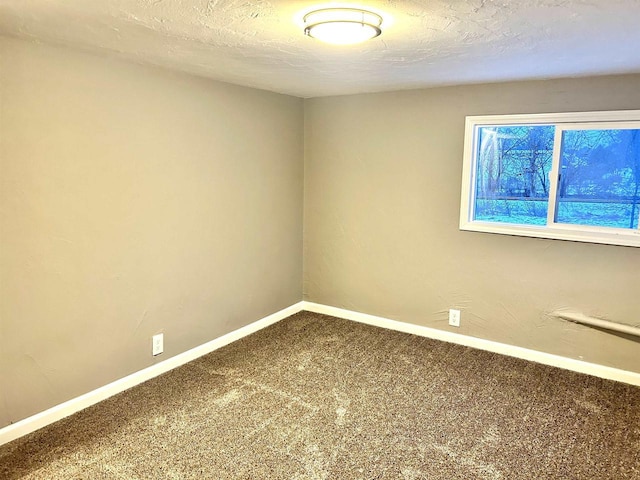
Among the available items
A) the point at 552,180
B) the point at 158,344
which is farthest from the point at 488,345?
the point at 158,344

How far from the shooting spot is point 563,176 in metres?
3.26

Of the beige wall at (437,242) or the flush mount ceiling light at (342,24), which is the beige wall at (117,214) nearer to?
the beige wall at (437,242)

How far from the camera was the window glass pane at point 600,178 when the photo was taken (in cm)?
305

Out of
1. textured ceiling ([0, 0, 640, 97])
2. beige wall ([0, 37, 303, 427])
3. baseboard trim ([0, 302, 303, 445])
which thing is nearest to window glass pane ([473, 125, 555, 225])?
textured ceiling ([0, 0, 640, 97])

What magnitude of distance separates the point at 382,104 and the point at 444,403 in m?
2.34

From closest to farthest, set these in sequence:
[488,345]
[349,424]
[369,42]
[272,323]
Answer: [369,42] → [349,424] → [488,345] → [272,323]

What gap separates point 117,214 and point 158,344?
37.2 inches

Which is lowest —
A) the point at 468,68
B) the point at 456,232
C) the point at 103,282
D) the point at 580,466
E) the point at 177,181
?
the point at 580,466

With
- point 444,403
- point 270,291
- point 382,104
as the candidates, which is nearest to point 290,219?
point 270,291

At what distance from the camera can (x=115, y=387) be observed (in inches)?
114

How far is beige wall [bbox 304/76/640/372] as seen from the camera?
3.13m

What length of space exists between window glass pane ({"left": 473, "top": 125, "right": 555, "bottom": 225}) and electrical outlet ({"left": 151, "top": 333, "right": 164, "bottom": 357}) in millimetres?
2500

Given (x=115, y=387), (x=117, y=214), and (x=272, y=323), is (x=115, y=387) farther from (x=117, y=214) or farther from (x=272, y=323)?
(x=272, y=323)

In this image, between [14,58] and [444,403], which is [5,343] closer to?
[14,58]
